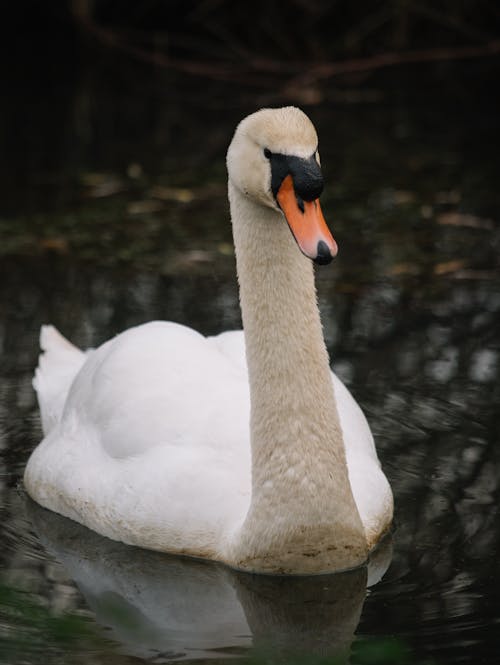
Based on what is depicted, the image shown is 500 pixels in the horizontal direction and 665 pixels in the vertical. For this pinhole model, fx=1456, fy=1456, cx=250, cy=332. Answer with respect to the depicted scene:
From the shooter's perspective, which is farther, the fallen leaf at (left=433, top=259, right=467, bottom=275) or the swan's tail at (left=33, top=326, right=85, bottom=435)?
the fallen leaf at (left=433, top=259, right=467, bottom=275)

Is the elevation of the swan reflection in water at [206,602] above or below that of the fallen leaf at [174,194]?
below

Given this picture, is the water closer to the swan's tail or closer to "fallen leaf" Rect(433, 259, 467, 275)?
"fallen leaf" Rect(433, 259, 467, 275)

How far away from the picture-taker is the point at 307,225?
14.9 ft

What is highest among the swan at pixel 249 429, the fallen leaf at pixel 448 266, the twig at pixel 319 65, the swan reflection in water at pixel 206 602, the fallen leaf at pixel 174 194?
the twig at pixel 319 65

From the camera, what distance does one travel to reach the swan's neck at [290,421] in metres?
4.99

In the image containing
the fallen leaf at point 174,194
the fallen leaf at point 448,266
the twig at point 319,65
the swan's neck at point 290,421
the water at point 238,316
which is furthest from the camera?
the twig at point 319,65

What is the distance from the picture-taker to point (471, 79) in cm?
1697

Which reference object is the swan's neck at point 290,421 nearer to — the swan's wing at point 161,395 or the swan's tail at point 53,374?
the swan's wing at point 161,395

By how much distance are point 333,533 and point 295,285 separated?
0.87 metres

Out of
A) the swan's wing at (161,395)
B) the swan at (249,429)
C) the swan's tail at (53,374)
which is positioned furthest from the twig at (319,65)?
the swan at (249,429)

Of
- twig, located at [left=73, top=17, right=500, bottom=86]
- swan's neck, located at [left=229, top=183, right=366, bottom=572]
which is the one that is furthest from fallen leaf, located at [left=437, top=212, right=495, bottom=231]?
swan's neck, located at [left=229, top=183, right=366, bottom=572]

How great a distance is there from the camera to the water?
4.88m

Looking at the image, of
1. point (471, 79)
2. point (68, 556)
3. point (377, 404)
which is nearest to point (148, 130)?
point (471, 79)

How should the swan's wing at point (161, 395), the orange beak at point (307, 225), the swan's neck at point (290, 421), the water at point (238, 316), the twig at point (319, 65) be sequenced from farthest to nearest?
the twig at point (319, 65) < the swan's wing at point (161, 395) < the swan's neck at point (290, 421) < the water at point (238, 316) < the orange beak at point (307, 225)
